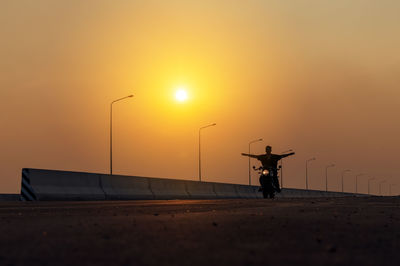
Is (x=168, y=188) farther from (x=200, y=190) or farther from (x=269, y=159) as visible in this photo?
(x=269, y=159)

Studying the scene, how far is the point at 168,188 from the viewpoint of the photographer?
137 ft

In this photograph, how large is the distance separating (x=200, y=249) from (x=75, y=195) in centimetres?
2436

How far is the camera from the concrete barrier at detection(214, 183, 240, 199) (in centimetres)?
5181

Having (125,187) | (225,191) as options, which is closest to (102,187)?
(125,187)

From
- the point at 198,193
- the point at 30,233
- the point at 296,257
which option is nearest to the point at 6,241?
the point at 30,233

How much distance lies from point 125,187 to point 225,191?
1897cm

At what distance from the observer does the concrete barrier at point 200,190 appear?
151 ft

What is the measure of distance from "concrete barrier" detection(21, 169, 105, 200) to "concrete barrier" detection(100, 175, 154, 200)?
820 millimetres

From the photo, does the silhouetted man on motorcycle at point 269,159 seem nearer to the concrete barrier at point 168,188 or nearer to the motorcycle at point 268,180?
the motorcycle at point 268,180

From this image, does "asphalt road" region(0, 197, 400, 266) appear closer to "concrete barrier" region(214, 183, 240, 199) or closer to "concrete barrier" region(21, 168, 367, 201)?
"concrete barrier" region(21, 168, 367, 201)

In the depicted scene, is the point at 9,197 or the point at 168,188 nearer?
the point at 9,197

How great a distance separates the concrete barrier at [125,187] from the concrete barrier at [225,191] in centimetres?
1317

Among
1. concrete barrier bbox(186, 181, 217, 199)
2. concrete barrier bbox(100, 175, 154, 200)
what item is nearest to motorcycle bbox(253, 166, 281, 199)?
concrete barrier bbox(100, 175, 154, 200)

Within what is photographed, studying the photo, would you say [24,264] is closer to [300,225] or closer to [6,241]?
[6,241]
